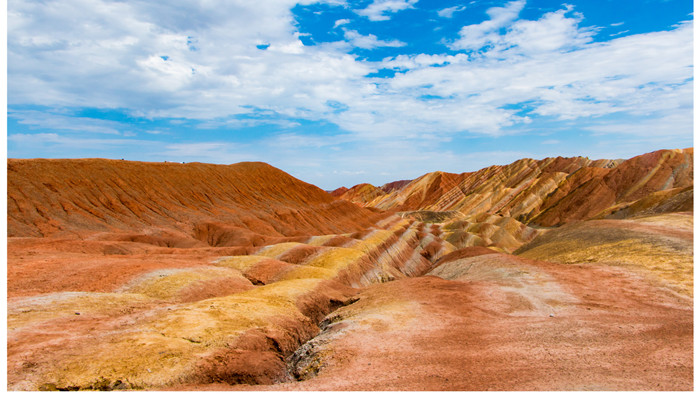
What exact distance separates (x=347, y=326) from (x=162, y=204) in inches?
2630

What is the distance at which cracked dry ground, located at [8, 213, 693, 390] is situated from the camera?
46.6ft

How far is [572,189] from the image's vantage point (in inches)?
5285

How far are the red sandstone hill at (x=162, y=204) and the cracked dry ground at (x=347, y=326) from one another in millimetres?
25856

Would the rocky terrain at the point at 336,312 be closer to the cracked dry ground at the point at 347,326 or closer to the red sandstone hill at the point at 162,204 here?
the cracked dry ground at the point at 347,326

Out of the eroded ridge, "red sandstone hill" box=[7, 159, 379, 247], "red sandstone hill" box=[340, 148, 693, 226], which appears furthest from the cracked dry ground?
"red sandstone hill" box=[340, 148, 693, 226]

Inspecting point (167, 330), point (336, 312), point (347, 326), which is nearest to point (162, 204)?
point (336, 312)

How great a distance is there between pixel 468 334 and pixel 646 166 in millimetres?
128680

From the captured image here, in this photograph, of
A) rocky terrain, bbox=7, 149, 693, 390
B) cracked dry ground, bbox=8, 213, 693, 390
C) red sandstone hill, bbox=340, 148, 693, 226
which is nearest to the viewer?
cracked dry ground, bbox=8, 213, 693, 390

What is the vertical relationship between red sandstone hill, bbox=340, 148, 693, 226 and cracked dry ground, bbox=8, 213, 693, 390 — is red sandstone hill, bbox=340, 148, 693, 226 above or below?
above

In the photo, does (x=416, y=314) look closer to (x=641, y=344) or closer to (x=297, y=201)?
(x=641, y=344)

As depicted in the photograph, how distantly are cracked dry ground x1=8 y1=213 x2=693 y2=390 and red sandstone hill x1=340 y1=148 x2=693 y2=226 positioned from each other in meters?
51.8

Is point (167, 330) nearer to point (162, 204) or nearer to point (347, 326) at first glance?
point (347, 326)

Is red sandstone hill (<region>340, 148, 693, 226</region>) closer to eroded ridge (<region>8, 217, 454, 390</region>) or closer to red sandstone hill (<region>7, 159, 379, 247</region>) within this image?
red sandstone hill (<region>7, 159, 379, 247</region>)

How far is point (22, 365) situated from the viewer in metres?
14.2
